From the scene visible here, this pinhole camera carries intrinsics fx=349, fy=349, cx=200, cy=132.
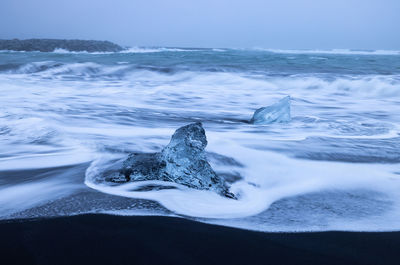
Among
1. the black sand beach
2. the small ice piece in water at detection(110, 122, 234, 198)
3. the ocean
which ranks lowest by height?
the black sand beach

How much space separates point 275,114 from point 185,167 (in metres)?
3.24

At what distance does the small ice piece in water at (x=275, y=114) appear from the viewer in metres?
5.36

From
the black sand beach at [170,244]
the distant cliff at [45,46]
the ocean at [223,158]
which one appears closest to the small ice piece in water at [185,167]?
the ocean at [223,158]

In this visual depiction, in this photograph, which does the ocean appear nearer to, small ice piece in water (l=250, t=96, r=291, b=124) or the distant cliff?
small ice piece in water (l=250, t=96, r=291, b=124)

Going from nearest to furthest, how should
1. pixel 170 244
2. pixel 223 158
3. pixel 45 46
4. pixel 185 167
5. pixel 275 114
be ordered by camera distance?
pixel 170 244 → pixel 185 167 → pixel 223 158 → pixel 275 114 → pixel 45 46

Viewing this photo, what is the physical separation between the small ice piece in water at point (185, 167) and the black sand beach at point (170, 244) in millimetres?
416

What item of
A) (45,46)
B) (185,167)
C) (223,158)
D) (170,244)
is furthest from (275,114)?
(45,46)

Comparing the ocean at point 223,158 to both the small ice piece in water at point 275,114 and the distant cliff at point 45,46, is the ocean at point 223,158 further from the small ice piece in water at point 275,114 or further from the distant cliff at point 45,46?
the distant cliff at point 45,46

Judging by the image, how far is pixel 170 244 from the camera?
1858 millimetres

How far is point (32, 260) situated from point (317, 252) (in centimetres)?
140

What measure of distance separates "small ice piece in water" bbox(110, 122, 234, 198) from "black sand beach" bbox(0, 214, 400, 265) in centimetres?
42

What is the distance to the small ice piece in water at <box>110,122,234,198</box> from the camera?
2.41 metres

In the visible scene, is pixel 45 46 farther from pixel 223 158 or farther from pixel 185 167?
pixel 185 167

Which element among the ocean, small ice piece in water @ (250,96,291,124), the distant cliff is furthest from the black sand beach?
the distant cliff
